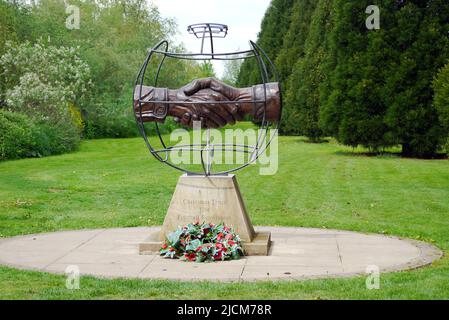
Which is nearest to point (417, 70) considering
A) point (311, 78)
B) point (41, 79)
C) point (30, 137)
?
point (311, 78)

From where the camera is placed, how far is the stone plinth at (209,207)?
26.1 feet

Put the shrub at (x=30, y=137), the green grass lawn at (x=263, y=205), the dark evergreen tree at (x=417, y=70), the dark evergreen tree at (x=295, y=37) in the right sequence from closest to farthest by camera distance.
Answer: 1. the green grass lawn at (x=263, y=205)
2. the dark evergreen tree at (x=417, y=70)
3. the shrub at (x=30, y=137)
4. the dark evergreen tree at (x=295, y=37)

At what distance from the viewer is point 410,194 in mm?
13945

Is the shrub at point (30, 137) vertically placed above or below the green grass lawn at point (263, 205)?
above

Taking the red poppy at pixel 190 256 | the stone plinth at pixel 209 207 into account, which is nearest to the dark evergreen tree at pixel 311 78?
the stone plinth at pixel 209 207

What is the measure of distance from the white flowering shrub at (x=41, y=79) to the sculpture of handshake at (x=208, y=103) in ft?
56.1

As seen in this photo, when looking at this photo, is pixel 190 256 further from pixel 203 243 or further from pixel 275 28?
pixel 275 28

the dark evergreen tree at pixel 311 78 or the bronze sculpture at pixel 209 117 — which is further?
the dark evergreen tree at pixel 311 78

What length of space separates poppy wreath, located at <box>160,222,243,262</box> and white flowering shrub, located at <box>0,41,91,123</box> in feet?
58.2

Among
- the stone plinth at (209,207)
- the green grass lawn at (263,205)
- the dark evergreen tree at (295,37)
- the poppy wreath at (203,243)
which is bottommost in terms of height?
the green grass lawn at (263,205)

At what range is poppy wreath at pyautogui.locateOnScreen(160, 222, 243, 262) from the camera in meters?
7.51

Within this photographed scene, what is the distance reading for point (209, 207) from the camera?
8008mm

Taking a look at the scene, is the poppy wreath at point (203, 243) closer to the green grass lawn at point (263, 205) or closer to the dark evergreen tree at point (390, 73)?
the green grass lawn at point (263, 205)

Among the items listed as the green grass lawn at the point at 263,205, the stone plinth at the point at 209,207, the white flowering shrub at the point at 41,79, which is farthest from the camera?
the white flowering shrub at the point at 41,79
